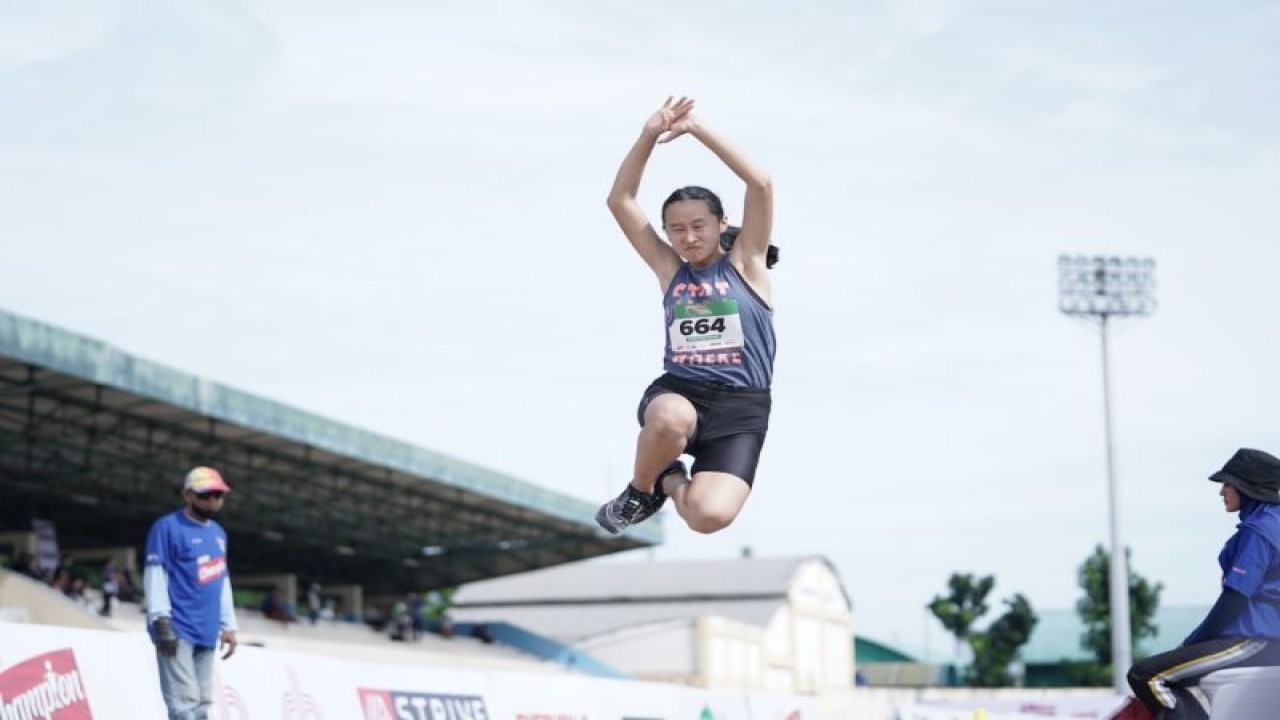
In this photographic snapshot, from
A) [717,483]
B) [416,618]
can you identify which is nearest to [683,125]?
[717,483]

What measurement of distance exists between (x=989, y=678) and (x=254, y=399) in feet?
178

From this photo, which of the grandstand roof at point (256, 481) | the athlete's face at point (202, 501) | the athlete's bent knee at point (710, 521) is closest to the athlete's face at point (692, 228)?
the athlete's bent knee at point (710, 521)

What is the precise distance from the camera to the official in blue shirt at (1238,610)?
8.61m

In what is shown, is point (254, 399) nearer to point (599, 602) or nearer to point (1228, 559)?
point (1228, 559)

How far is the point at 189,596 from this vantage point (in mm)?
10695

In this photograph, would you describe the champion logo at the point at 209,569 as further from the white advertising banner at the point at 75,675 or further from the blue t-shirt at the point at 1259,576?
the blue t-shirt at the point at 1259,576

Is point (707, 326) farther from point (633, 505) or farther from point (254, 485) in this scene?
point (254, 485)

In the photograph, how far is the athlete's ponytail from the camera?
8.50 metres

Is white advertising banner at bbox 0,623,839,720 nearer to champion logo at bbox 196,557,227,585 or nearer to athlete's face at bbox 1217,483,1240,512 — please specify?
champion logo at bbox 196,557,227,585

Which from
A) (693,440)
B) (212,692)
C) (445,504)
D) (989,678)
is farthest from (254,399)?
(989,678)

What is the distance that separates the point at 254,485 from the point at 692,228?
3614cm

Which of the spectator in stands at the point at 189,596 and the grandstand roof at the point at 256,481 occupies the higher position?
the grandstand roof at the point at 256,481

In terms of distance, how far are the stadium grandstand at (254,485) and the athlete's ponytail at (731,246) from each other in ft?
70.9

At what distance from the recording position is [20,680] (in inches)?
381
